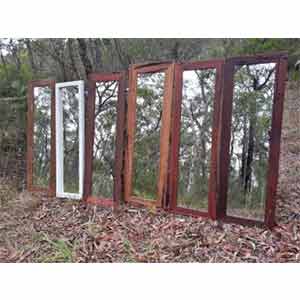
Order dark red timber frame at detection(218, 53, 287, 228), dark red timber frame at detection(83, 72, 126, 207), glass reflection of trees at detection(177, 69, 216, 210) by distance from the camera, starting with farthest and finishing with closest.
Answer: dark red timber frame at detection(83, 72, 126, 207) → glass reflection of trees at detection(177, 69, 216, 210) → dark red timber frame at detection(218, 53, 287, 228)

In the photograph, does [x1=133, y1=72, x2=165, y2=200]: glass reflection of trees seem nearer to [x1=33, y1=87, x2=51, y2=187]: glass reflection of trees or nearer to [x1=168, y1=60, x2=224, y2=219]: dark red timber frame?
[x1=168, y1=60, x2=224, y2=219]: dark red timber frame

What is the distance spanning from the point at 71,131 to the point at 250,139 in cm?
96

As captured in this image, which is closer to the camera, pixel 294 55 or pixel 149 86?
pixel 294 55

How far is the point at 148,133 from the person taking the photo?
5.53 ft

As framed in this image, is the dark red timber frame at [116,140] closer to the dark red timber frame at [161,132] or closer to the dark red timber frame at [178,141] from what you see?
the dark red timber frame at [161,132]

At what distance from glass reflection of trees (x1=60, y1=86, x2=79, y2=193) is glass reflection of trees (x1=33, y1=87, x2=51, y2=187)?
10 cm

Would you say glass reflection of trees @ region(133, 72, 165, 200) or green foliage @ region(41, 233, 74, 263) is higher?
glass reflection of trees @ region(133, 72, 165, 200)

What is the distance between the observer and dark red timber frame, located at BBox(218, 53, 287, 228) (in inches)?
58.2

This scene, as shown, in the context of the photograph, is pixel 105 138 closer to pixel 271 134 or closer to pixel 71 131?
pixel 71 131

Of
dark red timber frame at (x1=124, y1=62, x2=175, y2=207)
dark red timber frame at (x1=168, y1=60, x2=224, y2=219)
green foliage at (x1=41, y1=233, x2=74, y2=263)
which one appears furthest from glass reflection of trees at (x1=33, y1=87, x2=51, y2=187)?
dark red timber frame at (x1=168, y1=60, x2=224, y2=219)
